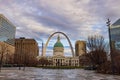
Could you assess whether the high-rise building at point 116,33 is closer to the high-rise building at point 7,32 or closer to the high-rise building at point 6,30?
the high-rise building at point 7,32

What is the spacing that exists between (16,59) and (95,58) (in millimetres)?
63231

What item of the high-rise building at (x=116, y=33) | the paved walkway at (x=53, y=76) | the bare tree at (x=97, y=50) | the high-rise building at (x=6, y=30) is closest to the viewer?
the paved walkway at (x=53, y=76)

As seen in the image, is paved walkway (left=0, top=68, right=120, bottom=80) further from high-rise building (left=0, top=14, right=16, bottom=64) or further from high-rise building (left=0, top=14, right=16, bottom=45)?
high-rise building (left=0, top=14, right=16, bottom=45)

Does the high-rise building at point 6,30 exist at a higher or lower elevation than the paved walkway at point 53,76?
higher

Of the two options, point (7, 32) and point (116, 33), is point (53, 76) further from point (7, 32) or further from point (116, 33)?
point (7, 32)

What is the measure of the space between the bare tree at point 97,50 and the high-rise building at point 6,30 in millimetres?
94003

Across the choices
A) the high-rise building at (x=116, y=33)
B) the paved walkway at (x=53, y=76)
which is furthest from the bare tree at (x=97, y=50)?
the high-rise building at (x=116, y=33)

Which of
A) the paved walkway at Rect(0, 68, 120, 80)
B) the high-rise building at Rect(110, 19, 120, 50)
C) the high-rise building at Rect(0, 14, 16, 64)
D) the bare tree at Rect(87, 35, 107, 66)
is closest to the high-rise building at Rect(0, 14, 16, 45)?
the high-rise building at Rect(0, 14, 16, 64)

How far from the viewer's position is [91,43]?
62.1m

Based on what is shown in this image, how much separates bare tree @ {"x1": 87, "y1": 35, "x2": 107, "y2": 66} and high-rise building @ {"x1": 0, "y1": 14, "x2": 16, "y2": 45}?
94.0 metres

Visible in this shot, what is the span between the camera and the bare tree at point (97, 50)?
5373cm

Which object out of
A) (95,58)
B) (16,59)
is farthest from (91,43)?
(16,59)

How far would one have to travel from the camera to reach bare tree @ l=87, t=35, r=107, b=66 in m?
53.7

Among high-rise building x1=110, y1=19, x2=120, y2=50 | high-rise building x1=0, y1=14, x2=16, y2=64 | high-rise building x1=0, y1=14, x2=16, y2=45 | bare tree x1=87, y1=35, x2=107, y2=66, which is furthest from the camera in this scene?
high-rise building x1=0, y1=14, x2=16, y2=45
